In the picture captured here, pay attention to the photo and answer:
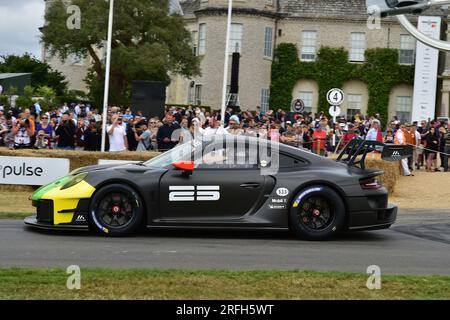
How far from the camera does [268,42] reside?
5869 centimetres

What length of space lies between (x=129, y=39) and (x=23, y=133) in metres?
34.5

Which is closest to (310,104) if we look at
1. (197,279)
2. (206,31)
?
(206,31)

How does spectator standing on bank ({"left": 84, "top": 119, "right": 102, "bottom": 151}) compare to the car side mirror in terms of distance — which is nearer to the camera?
the car side mirror

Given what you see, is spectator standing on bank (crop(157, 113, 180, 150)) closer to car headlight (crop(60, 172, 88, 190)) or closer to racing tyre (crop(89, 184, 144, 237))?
car headlight (crop(60, 172, 88, 190))

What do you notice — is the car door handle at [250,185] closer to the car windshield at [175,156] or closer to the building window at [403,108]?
the car windshield at [175,156]

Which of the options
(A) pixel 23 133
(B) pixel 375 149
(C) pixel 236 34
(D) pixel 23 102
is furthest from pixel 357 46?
(B) pixel 375 149

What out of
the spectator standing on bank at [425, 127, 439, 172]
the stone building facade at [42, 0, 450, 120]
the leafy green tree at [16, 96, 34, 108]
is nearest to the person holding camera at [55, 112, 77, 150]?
the spectator standing on bank at [425, 127, 439, 172]

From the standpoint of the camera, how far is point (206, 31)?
5841 cm

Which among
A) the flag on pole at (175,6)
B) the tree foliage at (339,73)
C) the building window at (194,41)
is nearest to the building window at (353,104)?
the tree foliage at (339,73)

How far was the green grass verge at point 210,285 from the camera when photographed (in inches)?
311

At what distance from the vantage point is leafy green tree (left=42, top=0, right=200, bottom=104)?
53.4 metres

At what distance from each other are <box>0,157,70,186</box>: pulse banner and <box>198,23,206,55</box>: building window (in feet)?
133

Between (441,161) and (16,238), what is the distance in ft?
66.3

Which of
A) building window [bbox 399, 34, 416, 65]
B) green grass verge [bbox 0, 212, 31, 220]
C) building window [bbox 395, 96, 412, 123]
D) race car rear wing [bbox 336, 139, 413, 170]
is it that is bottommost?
green grass verge [bbox 0, 212, 31, 220]
